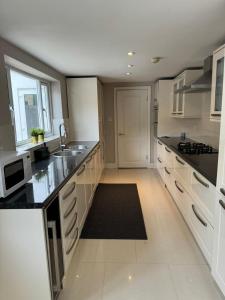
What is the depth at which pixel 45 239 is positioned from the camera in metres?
1.43

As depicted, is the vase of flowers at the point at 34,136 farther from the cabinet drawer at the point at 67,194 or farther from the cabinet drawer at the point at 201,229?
the cabinet drawer at the point at 201,229

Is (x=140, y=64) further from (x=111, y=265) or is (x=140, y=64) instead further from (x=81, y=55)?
(x=111, y=265)

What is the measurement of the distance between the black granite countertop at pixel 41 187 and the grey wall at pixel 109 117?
3.15m

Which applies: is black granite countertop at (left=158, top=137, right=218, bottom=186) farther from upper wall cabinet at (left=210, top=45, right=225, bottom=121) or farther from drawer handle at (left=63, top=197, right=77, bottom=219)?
drawer handle at (left=63, top=197, right=77, bottom=219)

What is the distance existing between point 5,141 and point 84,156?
1.02 m

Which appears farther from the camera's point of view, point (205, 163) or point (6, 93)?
point (205, 163)

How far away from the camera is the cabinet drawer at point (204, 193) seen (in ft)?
5.93

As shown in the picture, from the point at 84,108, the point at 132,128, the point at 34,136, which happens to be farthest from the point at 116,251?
the point at 132,128

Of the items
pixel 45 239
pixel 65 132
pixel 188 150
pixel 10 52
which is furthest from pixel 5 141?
pixel 188 150

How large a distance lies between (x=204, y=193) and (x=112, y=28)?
1721 mm

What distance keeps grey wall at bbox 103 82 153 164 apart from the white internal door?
0.14 metres

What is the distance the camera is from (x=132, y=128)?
18.0 ft

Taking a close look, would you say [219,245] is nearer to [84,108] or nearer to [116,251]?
[116,251]

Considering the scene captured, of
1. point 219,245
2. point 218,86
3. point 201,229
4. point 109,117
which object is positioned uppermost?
point 218,86
